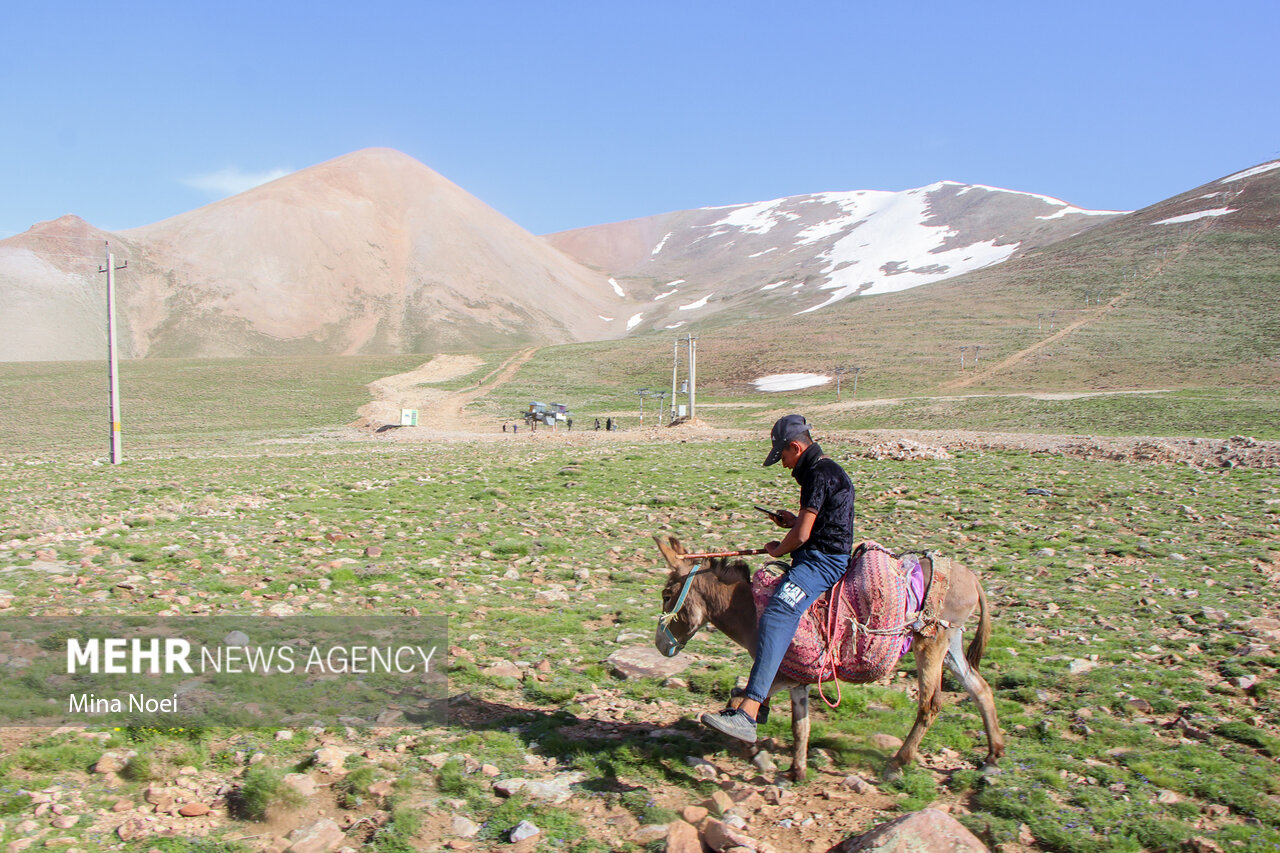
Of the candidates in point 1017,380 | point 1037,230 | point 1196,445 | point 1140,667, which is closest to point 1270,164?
point 1037,230

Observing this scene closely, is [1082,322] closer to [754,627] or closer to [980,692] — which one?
[980,692]

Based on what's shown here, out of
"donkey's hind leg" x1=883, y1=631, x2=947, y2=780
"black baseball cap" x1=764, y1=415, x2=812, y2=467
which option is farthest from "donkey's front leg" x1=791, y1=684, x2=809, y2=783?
"black baseball cap" x1=764, y1=415, x2=812, y2=467

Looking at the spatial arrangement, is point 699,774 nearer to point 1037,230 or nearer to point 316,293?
point 316,293

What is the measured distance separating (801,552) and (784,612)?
1.75 ft

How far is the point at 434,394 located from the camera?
7031 cm

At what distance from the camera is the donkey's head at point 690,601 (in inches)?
249

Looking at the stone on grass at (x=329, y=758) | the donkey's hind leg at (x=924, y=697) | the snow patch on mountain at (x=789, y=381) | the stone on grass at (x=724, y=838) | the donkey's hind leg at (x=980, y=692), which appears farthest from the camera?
the snow patch on mountain at (x=789, y=381)

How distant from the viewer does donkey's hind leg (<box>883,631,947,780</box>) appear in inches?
241

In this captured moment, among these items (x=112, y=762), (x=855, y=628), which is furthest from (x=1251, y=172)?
(x=112, y=762)

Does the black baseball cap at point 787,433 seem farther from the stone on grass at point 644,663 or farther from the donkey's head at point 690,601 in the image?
the stone on grass at point 644,663

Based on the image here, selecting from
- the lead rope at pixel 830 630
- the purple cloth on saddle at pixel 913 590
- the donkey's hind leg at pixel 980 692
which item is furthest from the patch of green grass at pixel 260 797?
the donkey's hind leg at pixel 980 692

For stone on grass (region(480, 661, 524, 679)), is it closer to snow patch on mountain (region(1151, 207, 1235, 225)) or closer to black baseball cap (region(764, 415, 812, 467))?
black baseball cap (region(764, 415, 812, 467))

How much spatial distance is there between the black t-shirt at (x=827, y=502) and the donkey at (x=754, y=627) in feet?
2.57

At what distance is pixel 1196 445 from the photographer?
23.7 m
